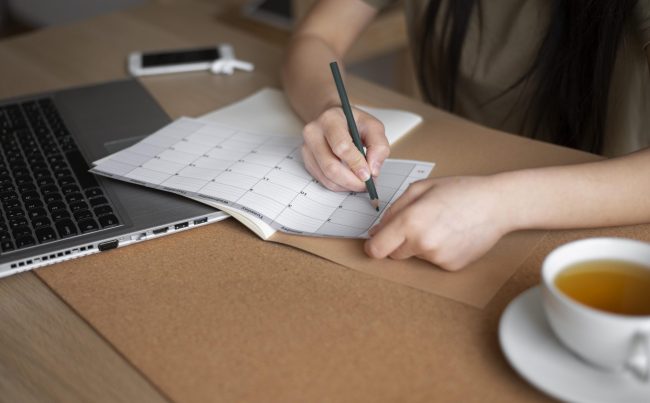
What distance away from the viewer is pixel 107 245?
2.67 ft

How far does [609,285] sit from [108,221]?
54 cm

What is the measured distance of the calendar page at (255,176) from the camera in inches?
33.5

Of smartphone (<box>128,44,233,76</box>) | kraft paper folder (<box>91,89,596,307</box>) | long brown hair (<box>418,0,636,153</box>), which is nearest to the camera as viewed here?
kraft paper folder (<box>91,89,596,307</box>)

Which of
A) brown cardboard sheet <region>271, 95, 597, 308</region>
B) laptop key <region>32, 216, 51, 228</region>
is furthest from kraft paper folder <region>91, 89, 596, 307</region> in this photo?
laptop key <region>32, 216, 51, 228</region>

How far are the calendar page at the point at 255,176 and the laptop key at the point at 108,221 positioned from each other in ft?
0.25

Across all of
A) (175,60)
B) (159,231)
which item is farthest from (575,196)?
(175,60)

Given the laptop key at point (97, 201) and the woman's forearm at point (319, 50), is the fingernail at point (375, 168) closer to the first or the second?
the woman's forearm at point (319, 50)

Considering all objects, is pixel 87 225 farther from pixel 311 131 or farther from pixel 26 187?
pixel 311 131

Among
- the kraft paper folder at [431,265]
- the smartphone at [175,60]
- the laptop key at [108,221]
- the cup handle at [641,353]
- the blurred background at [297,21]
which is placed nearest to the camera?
the cup handle at [641,353]

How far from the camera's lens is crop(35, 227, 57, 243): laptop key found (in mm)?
810

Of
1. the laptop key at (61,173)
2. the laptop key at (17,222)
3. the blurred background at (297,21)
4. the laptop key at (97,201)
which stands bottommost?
the blurred background at (297,21)

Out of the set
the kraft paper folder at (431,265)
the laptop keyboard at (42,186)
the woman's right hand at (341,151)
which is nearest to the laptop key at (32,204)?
the laptop keyboard at (42,186)

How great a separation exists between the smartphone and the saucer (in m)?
0.82

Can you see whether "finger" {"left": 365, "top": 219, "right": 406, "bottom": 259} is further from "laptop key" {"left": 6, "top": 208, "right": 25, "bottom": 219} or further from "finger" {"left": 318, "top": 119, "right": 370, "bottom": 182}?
"laptop key" {"left": 6, "top": 208, "right": 25, "bottom": 219}
